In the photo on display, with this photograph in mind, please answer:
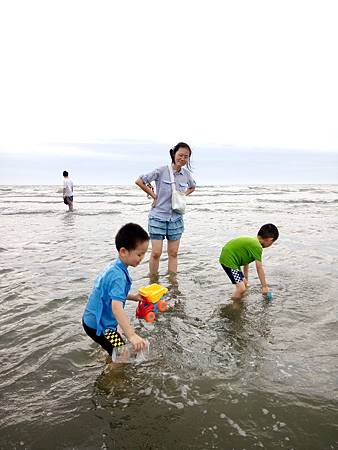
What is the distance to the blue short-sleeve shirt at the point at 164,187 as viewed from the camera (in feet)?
16.5

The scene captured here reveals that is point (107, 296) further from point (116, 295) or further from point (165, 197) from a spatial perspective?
point (165, 197)

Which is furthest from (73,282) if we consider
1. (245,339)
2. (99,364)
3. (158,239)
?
(245,339)

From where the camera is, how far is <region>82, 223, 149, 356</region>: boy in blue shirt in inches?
101

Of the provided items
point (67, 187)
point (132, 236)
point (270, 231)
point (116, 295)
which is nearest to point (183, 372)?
point (116, 295)

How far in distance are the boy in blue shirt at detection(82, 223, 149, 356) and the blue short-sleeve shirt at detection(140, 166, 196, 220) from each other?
2.40 meters

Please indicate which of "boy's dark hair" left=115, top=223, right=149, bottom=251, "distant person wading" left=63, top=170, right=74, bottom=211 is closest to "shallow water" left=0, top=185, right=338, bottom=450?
"boy's dark hair" left=115, top=223, right=149, bottom=251

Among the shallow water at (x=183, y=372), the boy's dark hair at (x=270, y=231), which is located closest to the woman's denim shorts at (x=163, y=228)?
the shallow water at (x=183, y=372)

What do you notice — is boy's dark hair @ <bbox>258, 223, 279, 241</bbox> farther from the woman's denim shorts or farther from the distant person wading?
the distant person wading

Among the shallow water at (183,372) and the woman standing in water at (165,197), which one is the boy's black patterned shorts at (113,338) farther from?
the woman standing in water at (165,197)

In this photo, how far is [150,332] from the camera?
3.68m

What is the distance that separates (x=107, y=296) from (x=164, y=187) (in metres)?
2.65

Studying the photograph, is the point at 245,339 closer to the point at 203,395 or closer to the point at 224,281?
the point at 203,395

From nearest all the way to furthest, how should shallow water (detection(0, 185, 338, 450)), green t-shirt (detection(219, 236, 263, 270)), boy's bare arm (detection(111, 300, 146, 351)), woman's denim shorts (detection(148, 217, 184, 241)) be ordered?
shallow water (detection(0, 185, 338, 450)) < boy's bare arm (detection(111, 300, 146, 351)) < green t-shirt (detection(219, 236, 263, 270)) < woman's denim shorts (detection(148, 217, 184, 241))

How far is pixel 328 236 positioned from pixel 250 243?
20.5ft
